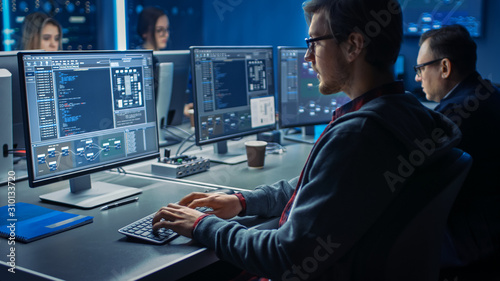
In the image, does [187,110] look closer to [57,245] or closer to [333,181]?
[57,245]

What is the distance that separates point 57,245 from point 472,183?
1440 mm

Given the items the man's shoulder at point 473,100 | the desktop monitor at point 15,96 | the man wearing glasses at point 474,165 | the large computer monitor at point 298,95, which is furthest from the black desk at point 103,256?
the large computer monitor at point 298,95

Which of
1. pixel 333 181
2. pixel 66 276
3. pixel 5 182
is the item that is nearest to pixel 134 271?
pixel 66 276

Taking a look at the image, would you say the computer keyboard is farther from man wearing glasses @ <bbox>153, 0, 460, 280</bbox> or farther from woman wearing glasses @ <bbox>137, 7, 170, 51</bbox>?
woman wearing glasses @ <bbox>137, 7, 170, 51</bbox>

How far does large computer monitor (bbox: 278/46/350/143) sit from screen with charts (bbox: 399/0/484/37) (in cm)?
171

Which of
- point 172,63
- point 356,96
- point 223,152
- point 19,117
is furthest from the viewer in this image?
point 172,63

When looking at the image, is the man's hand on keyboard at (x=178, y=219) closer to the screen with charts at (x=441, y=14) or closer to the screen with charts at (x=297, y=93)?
the screen with charts at (x=297, y=93)

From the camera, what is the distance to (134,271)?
1183 mm

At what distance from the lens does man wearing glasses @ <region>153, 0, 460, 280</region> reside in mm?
1089

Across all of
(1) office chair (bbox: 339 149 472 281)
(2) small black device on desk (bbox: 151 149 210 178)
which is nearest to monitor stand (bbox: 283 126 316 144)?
(2) small black device on desk (bbox: 151 149 210 178)

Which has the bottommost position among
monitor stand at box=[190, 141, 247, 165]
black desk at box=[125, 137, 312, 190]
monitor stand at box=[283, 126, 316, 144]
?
black desk at box=[125, 137, 312, 190]

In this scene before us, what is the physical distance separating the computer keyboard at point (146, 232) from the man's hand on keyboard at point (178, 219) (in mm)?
22

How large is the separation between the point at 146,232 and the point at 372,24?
805 millimetres

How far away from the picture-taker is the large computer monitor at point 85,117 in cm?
157
